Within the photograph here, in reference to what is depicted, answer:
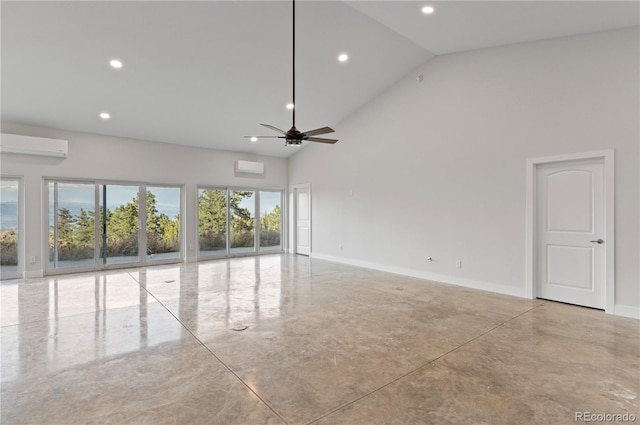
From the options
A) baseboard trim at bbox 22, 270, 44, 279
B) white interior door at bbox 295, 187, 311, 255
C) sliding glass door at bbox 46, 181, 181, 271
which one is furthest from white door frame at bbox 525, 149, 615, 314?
baseboard trim at bbox 22, 270, 44, 279

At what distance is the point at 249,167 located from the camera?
28.3 ft

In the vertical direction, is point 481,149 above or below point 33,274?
above

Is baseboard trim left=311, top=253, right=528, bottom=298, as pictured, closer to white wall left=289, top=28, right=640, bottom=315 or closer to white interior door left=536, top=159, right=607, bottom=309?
white wall left=289, top=28, right=640, bottom=315

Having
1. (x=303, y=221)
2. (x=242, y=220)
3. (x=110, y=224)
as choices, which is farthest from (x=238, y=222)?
(x=110, y=224)

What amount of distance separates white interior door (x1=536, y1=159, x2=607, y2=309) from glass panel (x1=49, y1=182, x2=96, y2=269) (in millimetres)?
8507

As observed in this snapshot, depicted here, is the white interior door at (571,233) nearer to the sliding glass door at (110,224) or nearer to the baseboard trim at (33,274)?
the sliding glass door at (110,224)

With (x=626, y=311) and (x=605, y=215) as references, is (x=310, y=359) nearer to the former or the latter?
(x=626, y=311)

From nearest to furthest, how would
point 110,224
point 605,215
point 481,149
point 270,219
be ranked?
point 605,215 < point 481,149 < point 110,224 < point 270,219

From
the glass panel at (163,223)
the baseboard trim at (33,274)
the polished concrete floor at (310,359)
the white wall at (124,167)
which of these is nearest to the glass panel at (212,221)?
the white wall at (124,167)

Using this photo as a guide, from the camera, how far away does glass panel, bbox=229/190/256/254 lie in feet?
28.4

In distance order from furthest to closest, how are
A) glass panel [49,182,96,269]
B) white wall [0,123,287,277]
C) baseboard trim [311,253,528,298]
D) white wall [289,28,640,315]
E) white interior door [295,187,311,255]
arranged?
white interior door [295,187,311,255]
glass panel [49,182,96,269]
white wall [0,123,287,277]
baseboard trim [311,253,528,298]
white wall [289,28,640,315]

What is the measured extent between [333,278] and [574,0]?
512 cm

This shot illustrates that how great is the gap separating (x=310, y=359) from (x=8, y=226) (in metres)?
6.75

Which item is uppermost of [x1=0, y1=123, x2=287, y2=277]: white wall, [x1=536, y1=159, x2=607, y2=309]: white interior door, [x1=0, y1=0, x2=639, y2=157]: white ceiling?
[x1=0, y1=0, x2=639, y2=157]: white ceiling
